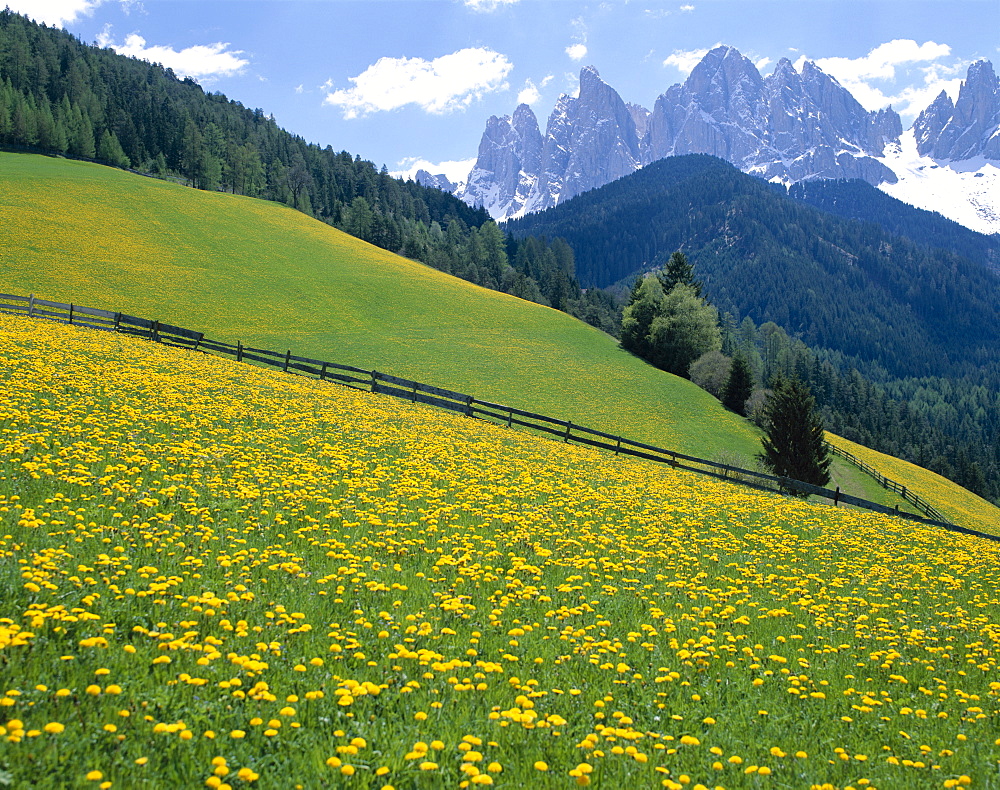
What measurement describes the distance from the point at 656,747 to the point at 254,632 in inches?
164

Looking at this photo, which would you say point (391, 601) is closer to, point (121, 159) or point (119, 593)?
point (119, 593)

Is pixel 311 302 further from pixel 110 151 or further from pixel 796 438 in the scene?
pixel 110 151

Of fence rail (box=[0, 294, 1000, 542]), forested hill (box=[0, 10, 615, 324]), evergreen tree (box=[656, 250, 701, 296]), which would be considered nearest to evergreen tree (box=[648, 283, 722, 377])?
evergreen tree (box=[656, 250, 701, 296])

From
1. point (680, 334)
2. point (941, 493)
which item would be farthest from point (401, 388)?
point (941, 493)

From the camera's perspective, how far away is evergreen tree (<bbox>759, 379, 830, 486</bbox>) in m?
46.6

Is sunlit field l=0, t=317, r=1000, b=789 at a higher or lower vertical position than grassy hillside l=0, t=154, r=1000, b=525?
lower

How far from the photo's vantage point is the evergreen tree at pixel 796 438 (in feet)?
153

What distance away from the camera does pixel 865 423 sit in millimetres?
164875

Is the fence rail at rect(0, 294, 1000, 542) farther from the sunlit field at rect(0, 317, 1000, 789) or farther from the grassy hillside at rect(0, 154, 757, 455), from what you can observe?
the grassy hillside at rect(0, 154, 757, 455)

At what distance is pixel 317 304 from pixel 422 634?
64412 millimetres

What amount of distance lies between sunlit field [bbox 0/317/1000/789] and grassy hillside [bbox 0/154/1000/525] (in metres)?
36.3

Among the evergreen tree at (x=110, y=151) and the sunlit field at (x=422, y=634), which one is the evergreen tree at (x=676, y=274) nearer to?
the sunlit field at (x=422, y=634)

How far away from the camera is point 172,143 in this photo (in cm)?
14062

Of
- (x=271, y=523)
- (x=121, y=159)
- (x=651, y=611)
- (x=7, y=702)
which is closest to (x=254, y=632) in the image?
(x=7, y=702)
